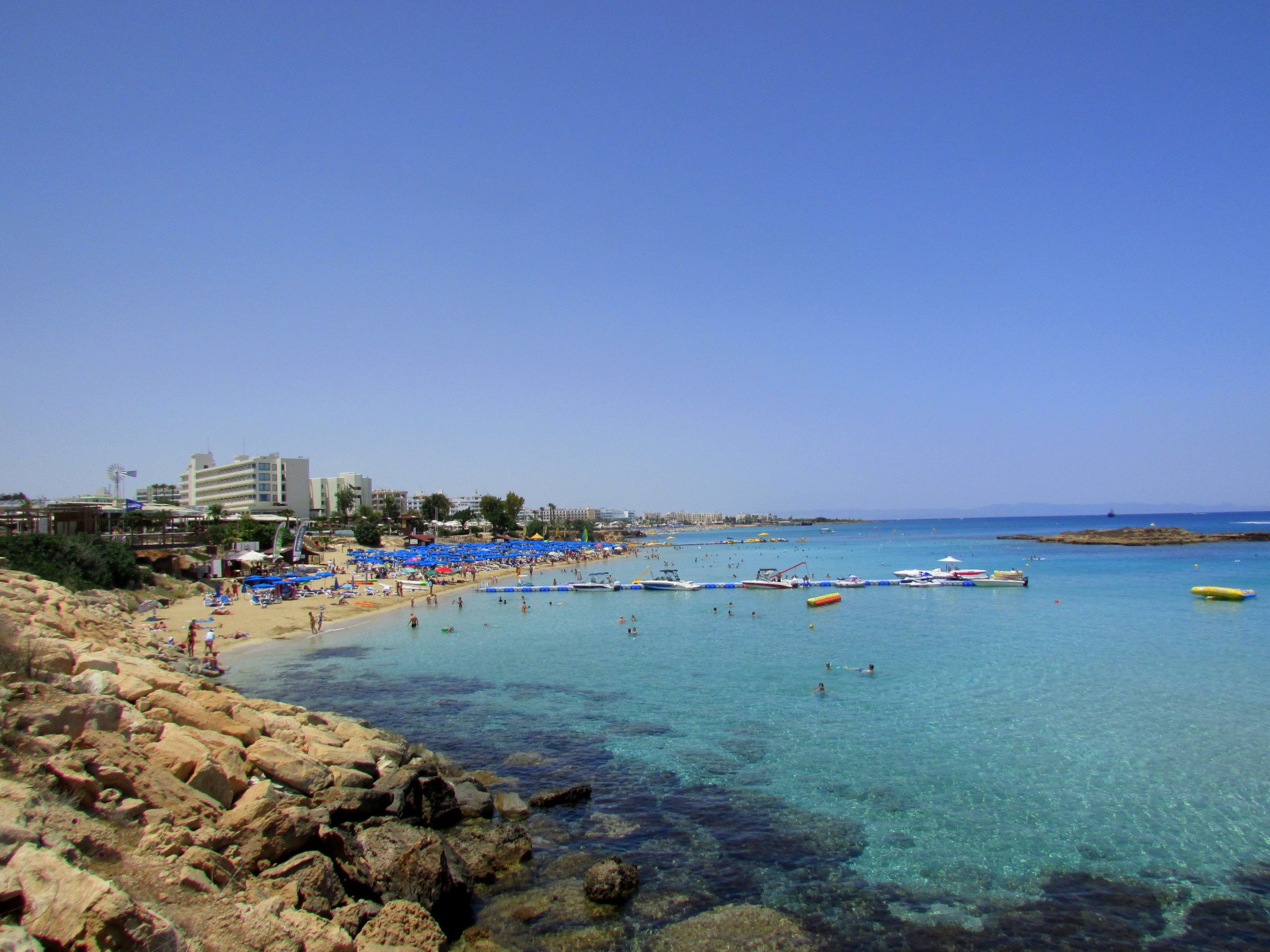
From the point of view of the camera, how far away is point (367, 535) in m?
94.8

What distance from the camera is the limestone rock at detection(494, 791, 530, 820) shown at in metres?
14.0

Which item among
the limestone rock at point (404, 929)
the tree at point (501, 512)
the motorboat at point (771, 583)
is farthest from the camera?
the tree at point (501, 512)

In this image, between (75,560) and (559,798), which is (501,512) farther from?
(559,798)

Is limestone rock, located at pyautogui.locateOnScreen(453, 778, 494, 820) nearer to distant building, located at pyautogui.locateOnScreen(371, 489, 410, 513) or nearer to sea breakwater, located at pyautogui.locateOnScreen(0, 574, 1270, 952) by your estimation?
sea breakwater, located at pyautogui.locateOnScreen(0, 574, 1270, 952)

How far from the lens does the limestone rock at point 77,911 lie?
5.20 m

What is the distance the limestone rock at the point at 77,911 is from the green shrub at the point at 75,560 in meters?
33.4

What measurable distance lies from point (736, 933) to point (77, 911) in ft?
25.7

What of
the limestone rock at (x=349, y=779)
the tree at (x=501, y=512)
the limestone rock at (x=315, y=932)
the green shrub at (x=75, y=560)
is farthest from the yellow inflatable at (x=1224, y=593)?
the tree at (x=501, y=512)

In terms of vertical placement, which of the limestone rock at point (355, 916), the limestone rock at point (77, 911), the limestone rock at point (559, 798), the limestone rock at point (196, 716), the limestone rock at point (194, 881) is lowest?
the limestone rock at point (559, 798)

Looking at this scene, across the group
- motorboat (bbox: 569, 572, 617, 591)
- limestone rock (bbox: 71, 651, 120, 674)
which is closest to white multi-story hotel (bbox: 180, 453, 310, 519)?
motorboat (bbox: 569, 572, 617, 591)

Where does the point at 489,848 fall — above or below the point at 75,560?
below

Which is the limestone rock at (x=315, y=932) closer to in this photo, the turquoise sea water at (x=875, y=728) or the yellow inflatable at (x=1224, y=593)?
the turquoise sea water at (x=875, y=728)

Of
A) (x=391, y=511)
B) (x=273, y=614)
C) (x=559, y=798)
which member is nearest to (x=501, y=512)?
(x=391, y=511)

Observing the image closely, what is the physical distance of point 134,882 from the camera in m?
6.86
